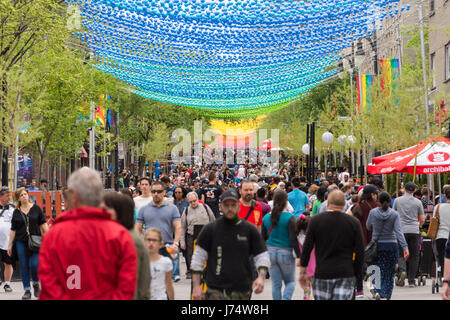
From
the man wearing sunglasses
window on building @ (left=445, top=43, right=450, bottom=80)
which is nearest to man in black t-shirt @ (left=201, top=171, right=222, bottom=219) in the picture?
the man wearing sunglasses

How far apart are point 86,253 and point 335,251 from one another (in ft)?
11.6

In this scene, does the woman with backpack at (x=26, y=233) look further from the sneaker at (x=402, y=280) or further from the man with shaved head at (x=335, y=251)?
the sneaker at (x=402, y=280)

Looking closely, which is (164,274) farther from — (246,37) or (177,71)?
(177,71)

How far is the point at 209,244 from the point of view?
25.3ft

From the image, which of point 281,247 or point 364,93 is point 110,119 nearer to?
point 364,93

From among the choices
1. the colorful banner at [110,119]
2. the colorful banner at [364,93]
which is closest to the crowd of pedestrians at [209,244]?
the colorful banner at [364,93]

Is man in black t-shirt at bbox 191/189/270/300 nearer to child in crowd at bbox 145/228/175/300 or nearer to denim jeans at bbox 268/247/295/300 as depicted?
child in crowd at bbox 145/228/175/300

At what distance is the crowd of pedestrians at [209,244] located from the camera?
16.4ft

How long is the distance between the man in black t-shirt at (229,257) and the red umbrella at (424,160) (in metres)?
11.7

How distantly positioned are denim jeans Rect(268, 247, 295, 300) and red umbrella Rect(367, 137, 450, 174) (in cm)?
955

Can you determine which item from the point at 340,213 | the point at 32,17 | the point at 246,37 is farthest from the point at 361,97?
the point at 340,213

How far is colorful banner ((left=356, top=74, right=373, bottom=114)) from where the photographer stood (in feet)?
105

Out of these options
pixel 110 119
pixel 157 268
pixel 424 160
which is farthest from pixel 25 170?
pixel 157 268
